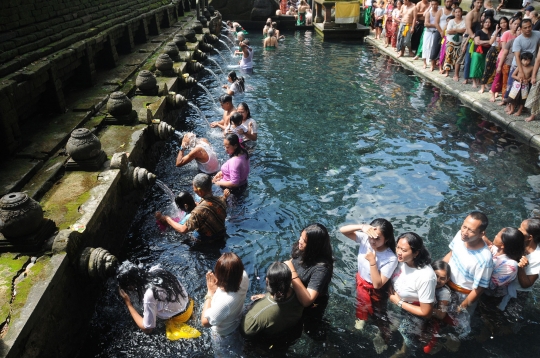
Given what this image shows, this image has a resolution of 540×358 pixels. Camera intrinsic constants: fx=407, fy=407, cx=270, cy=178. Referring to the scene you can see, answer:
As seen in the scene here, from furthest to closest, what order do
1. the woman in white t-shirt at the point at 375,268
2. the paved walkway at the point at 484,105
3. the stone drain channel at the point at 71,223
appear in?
the paved walkway at the point at 484,105
the woman in white t-shirt at the point at 375,268
the stone drain channel at the point at 71,223

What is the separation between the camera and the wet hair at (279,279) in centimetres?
382

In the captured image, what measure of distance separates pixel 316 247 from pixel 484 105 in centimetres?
881

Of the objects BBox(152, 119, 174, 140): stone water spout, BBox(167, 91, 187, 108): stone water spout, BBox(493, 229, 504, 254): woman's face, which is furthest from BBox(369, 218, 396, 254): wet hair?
BBox(167, 91, 187, 108): stone water spout

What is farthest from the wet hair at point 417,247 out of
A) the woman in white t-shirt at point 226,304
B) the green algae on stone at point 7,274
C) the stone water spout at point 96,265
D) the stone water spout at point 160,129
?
the stone water spout at point 160,129

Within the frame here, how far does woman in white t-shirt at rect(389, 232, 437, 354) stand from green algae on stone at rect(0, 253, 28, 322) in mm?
3791

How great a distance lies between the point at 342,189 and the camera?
775cm

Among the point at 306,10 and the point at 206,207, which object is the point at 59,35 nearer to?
the point at 206,207

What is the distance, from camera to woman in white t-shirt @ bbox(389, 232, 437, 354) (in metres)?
4.07

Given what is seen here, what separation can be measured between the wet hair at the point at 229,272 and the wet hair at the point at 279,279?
1.00ft

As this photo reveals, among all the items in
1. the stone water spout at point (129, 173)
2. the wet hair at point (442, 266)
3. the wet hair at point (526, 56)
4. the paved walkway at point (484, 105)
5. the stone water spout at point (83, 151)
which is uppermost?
the wet hair at point (526, 56)

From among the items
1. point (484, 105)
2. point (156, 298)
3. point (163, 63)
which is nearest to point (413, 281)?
point (156, 298)

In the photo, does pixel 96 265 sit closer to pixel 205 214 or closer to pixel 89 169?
pixel 205 214

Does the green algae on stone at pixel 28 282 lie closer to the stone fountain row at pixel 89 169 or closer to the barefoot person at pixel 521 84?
the stone fountain row at pixel 89 169

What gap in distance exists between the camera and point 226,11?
27312mm
